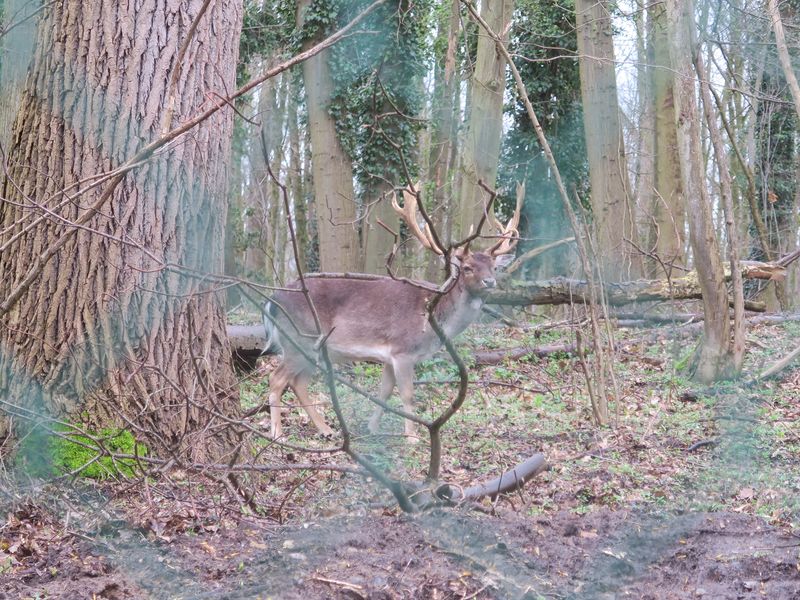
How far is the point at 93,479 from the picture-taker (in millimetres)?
5449

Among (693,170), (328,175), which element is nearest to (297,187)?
(328,175)

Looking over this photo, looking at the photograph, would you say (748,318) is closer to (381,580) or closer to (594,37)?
(594,37)

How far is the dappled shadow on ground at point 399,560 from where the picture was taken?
3895 millimetres

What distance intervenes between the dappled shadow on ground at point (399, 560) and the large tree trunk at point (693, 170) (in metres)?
4.42

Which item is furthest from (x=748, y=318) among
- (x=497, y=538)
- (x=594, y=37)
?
(x=497, y=538)

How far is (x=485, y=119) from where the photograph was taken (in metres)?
15.9

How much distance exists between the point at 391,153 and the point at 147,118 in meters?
13.0

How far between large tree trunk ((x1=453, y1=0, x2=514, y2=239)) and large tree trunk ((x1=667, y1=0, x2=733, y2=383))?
6.57 metres

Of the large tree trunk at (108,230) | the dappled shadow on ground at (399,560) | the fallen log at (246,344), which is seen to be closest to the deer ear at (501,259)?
the fallen log at (246,344)

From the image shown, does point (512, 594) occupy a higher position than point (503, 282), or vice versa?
point (503, 282)

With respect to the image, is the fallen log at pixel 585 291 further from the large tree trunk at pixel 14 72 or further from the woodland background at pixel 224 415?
the large tree trunk at pixel 14 72

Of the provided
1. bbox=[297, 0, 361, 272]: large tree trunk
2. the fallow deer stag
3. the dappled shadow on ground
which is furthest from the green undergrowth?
bbox=[297, 0, 361, 272]: large tree trunk

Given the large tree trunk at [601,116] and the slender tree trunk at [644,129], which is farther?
the slender tree trunk at [644,129]

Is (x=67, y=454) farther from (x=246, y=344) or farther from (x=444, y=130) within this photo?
(x=444, y=130)
